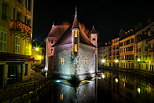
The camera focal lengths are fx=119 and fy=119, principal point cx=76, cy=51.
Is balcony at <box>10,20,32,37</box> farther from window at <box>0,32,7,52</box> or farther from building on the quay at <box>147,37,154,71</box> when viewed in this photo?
building on the quay at <box>147,37,154,71</box>

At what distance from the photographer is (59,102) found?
39.9ft

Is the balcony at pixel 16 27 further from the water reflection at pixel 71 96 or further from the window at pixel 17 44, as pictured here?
the water reflection at pixel 71 96

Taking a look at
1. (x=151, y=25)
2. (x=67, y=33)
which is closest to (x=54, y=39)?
(x=67, y=33)

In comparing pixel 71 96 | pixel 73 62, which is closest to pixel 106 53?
pixel 73 62

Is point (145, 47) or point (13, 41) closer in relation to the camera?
point (13, 41)

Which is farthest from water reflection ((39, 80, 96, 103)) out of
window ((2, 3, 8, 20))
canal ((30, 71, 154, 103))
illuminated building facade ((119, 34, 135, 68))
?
illuminated building facade ((119, 34, 135, 68))

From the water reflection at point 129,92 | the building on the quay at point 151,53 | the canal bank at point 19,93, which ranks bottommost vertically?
the water reflection at point 129,92

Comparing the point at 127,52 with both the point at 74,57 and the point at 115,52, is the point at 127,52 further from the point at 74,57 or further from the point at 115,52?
the point at 74,57

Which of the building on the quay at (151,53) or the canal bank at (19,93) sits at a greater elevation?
the building on the quay at (151,53)

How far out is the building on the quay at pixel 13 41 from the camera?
12.6 meters

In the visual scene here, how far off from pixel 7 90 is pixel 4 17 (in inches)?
320

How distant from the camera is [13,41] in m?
14.4

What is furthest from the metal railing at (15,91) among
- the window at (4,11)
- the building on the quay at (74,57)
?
the building on the quay at (74,57)

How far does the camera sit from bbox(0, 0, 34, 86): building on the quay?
1264cm
